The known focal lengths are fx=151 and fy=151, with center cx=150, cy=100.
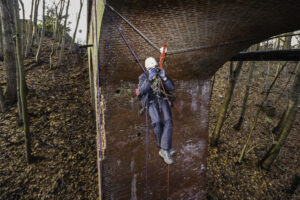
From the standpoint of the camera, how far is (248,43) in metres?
3.77

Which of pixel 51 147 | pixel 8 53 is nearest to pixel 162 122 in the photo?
pixel 51 147

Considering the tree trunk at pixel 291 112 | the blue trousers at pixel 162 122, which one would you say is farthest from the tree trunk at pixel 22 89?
the tree trunk at pixel 291 112

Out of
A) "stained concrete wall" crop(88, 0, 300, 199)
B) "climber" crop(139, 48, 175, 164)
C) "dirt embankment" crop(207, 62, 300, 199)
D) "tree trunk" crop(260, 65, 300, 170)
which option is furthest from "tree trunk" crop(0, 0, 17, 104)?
"tree trunk" crop(260, 65, 300, 170)

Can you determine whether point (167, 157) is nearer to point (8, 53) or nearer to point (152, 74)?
point (152, 74)

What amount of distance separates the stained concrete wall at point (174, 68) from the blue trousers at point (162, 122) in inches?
53.1

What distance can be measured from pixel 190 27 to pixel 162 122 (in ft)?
6.90

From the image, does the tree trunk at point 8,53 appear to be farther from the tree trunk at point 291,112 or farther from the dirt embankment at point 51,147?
the tree trunk at point 291,112

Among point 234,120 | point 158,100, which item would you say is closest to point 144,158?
point 158,100

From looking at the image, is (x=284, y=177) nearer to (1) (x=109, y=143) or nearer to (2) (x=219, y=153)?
(2) (x=219, y=153)

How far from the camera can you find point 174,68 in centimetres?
415

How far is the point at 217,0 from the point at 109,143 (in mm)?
4019

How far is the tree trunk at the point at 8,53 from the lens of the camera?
19.6 ft

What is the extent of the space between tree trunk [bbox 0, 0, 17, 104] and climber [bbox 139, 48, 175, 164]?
6.72 m

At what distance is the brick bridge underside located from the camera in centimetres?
272
